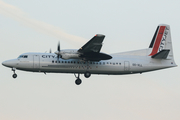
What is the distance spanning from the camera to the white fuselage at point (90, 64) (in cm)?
2907

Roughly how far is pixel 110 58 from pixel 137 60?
291cm

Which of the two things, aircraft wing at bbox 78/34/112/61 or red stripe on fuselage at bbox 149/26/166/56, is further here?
red stripe on fuselage at bbox 149/26/166/56

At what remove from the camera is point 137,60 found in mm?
31047

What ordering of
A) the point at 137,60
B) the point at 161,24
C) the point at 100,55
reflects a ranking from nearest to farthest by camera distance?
the point at 100,55
the point at 137,60
the point at 161,24

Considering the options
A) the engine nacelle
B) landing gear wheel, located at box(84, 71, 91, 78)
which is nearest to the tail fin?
landing gear wheel, located at box(84, 71, 91, 78)

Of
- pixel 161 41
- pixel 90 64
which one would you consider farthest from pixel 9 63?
pixel 161 41

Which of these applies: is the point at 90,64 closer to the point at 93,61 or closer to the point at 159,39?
the point at 93,61

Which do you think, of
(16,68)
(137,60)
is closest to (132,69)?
(137,60)

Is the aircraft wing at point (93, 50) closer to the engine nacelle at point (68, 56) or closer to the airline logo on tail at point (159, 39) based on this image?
the engine nacelle at point (68, 56)

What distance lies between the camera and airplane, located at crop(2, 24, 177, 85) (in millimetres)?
28594

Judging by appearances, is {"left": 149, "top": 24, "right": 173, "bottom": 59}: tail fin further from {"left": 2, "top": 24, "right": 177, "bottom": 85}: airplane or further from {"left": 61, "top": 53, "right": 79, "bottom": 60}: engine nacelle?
{"left": 61, "top": 53, "right": 79, "bottom": 60}: engine nacelle

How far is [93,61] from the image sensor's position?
98.3 feet

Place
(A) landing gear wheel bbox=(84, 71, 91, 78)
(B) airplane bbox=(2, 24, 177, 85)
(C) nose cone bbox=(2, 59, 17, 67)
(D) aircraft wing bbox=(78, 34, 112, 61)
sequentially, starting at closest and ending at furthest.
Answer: (D) aircraft wing bbox=(78, 34, 112, 61) < (B) airplane bbox=(2, 24, 177, 85) < (C) nose cone bbox=(2, 59, 17, 67) < (A) landing gear wheel bbox=(84, 71, 91, 78)

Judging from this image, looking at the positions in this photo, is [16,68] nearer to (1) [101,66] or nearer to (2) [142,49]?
(1) [101,66]
